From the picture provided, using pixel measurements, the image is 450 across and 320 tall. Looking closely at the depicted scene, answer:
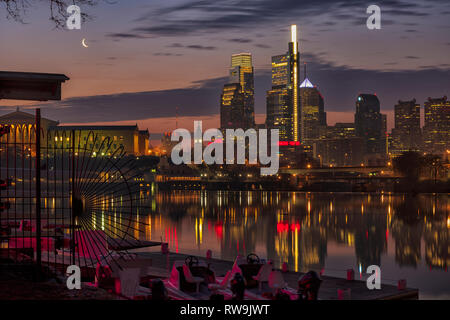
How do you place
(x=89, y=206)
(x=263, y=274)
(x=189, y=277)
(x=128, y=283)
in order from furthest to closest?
(x=263, y=274) → (x=189, y=277) → (x=128, y=283) → (x=89, y=206)

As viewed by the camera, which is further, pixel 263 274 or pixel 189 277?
pixel 263 274

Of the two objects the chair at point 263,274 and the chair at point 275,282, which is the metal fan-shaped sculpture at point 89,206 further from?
the chair at point 275,282

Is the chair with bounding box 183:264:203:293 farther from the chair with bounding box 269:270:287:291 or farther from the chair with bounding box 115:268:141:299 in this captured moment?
the chair with bounding box 269:270:287:291

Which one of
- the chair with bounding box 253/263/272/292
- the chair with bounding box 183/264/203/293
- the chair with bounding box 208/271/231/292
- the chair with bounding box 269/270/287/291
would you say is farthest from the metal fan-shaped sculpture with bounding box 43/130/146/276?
the chair with bounding box 269/270/287/291

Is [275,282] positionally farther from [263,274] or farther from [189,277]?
[189,277]

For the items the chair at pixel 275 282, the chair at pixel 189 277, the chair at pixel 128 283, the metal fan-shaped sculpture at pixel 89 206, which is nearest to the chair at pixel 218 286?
the chair at pixel 189 277

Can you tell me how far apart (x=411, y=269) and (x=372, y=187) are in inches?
6122

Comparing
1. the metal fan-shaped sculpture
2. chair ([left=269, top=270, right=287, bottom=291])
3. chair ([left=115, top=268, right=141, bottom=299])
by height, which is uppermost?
the metal fan-shaped sculpture

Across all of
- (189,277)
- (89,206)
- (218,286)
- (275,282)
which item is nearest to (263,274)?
(275,282)

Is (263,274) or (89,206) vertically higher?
(89,206)

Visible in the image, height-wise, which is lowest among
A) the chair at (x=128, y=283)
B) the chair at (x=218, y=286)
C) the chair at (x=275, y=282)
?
the chair at (x=218, y=286)

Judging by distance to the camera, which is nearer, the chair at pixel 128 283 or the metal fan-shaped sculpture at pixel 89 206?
the metal fan-shaped sculpture at pixel 89 206
